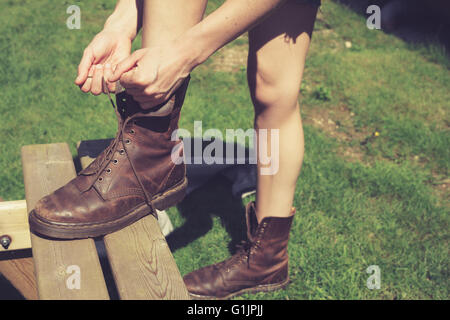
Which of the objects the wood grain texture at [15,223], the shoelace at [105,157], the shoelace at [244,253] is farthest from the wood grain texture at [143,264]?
the shoelace at [244,253]

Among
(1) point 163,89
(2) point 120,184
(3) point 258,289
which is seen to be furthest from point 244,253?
(1) point 163,89

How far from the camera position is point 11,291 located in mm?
1945

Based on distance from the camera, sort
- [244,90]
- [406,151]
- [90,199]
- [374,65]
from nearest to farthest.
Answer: [90,199] < [406,151] < [244,90] < [374,65]

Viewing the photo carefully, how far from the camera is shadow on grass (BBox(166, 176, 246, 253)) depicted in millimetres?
2447

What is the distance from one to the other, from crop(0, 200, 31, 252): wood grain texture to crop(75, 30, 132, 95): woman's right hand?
549 mm

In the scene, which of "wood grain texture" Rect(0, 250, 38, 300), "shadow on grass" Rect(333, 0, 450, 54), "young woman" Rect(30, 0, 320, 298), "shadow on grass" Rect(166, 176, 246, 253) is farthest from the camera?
"shadow on grass" Rect(333, 0, 450, 54)

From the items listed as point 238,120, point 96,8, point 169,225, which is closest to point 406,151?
Result: point 238,120

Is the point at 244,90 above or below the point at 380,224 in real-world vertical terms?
above

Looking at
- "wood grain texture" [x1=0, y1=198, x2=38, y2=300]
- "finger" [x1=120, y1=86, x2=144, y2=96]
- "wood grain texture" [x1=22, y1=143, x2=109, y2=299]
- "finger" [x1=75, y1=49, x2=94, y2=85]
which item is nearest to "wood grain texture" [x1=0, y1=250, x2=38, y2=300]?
"wood grain texture" [x1=0, y1=198, x2=38, y2=300]

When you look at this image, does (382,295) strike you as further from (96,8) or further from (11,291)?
(96,8)

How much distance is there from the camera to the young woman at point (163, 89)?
1482mm

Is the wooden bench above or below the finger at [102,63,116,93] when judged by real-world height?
below

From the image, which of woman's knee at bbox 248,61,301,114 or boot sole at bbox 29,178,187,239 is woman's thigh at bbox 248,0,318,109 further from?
boot sole at bbox 29,178,187,239
